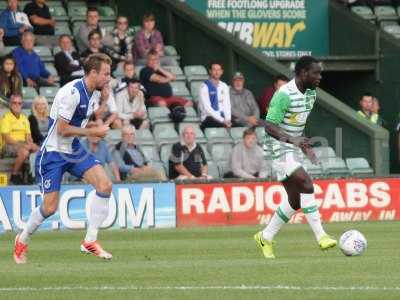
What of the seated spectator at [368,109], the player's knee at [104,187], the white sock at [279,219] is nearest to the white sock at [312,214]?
the white sock at [279,219]

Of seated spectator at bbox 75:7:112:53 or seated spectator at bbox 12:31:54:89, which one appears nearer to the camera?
seated spectator at bbox 12:31:54:89

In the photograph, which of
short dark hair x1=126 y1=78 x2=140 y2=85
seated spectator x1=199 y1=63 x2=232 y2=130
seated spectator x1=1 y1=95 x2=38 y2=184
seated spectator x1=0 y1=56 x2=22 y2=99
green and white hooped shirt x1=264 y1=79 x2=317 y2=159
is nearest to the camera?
green and white hooped shirt x1=264 y1=79 x2=317 y2=159

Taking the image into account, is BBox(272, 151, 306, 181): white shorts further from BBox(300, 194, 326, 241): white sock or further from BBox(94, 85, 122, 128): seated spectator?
BBox(94, 85, 122, 128): seated spectator

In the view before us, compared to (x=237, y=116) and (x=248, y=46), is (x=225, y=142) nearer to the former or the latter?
(x=237, y=116)

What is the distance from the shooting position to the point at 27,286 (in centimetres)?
1056

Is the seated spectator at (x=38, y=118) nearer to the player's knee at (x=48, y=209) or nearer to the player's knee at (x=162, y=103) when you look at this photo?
the player's knee at (x=162, y=103)

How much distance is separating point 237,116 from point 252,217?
104 inches

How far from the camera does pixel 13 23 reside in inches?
877

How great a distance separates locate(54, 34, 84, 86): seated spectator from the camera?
21797 millimetres

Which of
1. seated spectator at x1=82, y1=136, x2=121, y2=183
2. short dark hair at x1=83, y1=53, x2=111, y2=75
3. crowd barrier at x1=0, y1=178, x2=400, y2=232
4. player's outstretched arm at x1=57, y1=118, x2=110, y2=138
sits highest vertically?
short dark hair at x1=83, y1=53, x2=111, y2=75

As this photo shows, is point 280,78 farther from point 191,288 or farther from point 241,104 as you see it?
point 191,288

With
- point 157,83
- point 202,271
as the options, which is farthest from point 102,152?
point 202,271

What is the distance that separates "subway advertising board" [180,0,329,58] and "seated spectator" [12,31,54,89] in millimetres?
4433

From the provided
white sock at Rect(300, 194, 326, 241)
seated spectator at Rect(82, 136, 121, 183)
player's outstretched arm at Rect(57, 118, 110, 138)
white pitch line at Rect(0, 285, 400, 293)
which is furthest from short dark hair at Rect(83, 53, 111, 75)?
seated spectator at Rect(82, 136, 121, 183)
